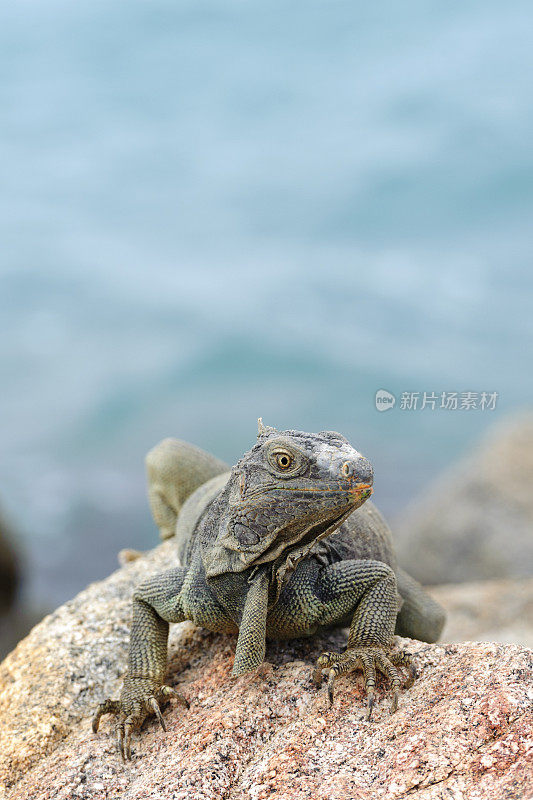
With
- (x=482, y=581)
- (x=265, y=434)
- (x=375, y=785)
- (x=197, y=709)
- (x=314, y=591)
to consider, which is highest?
(x=482, y=581)

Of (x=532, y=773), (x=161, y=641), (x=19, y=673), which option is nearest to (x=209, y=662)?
(x=161, y=641)

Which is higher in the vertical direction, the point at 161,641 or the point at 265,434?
the point at 265,434

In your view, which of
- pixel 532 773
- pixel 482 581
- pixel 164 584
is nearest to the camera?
pixel 532 773

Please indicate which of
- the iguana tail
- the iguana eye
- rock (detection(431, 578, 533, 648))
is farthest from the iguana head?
rock (detection(431, 578, 533, 648))

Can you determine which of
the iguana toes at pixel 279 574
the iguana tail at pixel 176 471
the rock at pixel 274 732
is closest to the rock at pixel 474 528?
the iguana tail at pixel 176 471

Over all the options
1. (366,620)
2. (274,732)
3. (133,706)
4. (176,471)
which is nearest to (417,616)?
(366,620)

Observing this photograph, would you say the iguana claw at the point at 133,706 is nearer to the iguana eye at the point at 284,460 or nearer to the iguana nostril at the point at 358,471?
the iguana eye at the point at 284,460

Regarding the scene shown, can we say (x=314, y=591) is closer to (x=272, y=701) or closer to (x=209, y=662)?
(x=272, y=701)
